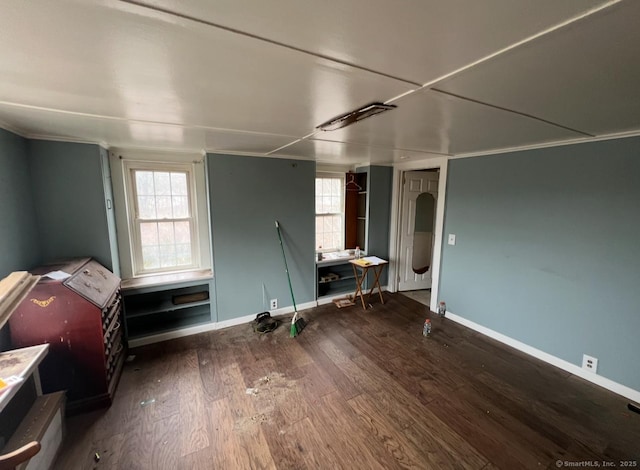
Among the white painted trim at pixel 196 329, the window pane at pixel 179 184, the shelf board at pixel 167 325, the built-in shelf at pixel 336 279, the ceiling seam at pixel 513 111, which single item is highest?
the ceiling seam at pixel 513 111

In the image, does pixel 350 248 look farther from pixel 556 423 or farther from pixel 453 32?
pixel 453 32

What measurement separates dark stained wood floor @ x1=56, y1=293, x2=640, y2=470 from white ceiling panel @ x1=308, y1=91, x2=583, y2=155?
219 centimetres

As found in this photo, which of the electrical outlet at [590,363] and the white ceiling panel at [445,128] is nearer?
the white ceiling panel at [445,128]

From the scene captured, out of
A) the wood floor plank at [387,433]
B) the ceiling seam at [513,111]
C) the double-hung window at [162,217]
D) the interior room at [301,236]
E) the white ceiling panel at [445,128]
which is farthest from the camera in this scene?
the double-hung window at [162,217]

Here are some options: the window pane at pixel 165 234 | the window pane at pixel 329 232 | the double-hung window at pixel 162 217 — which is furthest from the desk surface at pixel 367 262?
the window pane at pixel 165 234

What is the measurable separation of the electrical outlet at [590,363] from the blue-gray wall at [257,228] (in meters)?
3.04

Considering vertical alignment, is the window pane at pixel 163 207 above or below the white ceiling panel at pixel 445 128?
below

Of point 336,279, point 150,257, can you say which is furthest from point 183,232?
point 336,279

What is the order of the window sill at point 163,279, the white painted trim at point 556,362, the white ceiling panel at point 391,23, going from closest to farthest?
the white ceiling panel at point 391,23 → the white painted trim at point 556,362 → the window sill at point 163,279

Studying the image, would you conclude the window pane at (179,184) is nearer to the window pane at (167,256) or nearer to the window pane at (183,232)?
the window pane at (183,232)

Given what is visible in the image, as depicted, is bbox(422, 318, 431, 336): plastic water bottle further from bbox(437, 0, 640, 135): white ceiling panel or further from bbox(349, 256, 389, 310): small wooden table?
bbox(437, 0, 640, 135): white ceiling panel

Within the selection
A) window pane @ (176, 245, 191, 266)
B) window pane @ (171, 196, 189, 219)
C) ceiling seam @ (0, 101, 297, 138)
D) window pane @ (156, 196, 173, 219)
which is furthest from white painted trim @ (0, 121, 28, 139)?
window pane @ (176, 245, 191, 266)

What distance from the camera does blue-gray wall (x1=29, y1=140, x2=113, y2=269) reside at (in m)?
2.34

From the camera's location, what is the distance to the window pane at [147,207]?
10.1ft
